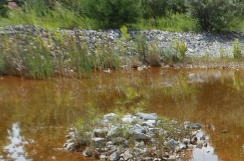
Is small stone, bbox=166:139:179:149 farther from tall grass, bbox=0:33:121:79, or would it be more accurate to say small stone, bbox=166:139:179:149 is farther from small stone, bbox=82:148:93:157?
tall grass, bbox=0:33:121:79

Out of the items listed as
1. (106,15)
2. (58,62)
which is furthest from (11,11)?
(58,62)

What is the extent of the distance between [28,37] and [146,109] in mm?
4997

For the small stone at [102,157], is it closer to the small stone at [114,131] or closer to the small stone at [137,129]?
the small stone at [114,131]

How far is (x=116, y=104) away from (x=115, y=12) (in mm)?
7598

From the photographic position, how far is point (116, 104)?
9266mm

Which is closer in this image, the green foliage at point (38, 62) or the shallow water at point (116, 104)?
the shallow water at point (116, 104)

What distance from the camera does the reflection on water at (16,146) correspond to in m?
6.82

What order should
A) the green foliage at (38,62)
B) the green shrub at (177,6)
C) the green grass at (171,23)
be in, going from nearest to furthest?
1. the green foliage at (38,62)
2. the green grass at (171,23)
3. the green shrub at (177,6)

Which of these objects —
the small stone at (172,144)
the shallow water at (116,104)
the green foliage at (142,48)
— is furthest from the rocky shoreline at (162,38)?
the small stone at (172,144)

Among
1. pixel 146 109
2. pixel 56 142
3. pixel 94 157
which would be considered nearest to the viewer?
pixel 94 157

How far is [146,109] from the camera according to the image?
29.0ft

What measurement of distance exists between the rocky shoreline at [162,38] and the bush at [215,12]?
1.28 feet

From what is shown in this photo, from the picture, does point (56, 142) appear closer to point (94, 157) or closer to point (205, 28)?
point (94, 157)

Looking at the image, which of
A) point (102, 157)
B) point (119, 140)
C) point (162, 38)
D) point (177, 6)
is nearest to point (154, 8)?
point (177, 6)
